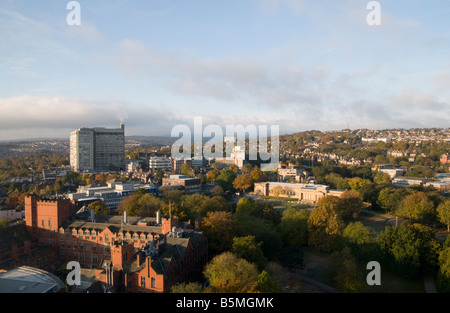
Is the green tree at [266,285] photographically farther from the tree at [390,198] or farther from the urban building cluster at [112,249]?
the tree at [390,198]

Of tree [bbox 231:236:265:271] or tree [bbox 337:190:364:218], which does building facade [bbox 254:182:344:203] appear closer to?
tree [bbox 337:190:364:218]

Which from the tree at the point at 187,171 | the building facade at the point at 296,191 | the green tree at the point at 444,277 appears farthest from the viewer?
the tree at the point at 187,171

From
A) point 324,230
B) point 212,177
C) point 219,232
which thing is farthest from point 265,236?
point 212,177

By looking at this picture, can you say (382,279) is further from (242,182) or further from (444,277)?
(242,182)

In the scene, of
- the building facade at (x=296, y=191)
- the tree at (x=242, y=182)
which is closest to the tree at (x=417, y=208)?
the building facade at (x=296, y=191)

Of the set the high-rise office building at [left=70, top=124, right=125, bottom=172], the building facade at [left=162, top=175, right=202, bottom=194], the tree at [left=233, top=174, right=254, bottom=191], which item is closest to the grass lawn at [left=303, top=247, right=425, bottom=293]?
the building facade at [left=162, top=175, right=202, bottom=194]
